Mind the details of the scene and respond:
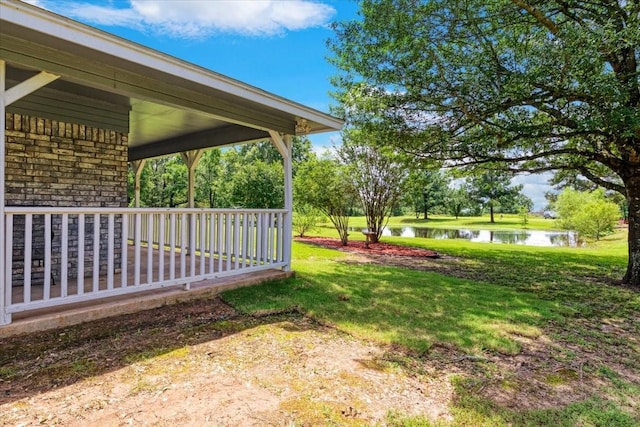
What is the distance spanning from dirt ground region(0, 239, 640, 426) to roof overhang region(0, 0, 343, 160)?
2.53 meters

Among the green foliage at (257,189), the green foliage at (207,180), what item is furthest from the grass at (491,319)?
the green foliage at (207,180)

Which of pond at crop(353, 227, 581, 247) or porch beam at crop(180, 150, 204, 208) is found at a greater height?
porch beam at crop(180, 150, 204, 208)

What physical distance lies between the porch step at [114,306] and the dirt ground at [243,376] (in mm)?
99

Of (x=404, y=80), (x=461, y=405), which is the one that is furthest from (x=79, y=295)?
(x=404, y=80)

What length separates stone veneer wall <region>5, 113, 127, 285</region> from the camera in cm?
454

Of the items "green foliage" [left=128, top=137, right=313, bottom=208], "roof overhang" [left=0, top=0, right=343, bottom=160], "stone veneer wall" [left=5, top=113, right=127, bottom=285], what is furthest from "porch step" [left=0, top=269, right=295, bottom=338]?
"green foliage" [left=128, top=137, right=313, bottom=208]

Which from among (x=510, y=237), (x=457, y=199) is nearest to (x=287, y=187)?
(x=510, y=237)

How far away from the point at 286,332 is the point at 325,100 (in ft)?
33.8

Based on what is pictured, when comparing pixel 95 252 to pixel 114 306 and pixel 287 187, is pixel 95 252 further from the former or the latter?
pixel 287 187

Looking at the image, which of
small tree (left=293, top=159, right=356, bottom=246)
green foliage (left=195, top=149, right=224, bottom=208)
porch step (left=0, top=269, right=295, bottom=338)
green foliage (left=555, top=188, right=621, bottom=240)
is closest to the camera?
porch step (left=0, top=269, right=295, bottom=338)

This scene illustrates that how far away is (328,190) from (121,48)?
8986mm

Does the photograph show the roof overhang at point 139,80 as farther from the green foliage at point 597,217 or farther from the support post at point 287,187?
the green foliage at point 597,217

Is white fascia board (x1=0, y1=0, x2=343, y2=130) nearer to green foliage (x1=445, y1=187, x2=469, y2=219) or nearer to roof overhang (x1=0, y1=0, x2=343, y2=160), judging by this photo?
roof overhang (x1=0, y1=0, x2=343, y2=160)

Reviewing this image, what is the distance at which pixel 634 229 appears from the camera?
651 cm
